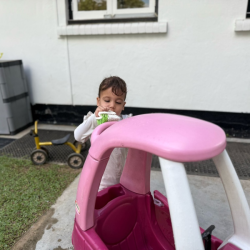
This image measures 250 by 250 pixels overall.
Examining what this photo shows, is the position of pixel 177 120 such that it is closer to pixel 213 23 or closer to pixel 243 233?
pixel 243 233

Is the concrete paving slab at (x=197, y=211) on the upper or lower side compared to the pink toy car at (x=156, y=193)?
lower

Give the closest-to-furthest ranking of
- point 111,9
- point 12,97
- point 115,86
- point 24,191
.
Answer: point 115,86, point 24,191, point 111,9, point 12,97

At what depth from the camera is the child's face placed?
165 centimetres

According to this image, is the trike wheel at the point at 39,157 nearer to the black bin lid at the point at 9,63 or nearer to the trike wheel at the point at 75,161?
the trike wheel at the point at 75,161

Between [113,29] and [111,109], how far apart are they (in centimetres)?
229

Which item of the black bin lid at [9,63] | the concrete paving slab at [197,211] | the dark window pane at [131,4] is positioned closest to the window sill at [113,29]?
the dark window pane at [131,4]

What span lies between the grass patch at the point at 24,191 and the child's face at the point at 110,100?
1.16m

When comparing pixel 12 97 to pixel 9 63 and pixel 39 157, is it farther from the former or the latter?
pixel 39 157

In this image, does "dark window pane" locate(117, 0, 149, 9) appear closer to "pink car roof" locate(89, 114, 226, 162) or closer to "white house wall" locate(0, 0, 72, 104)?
"white house wall" locate(0, 0, 72, 104)

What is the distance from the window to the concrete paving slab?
244cm

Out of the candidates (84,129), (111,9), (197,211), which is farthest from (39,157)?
(111,9)

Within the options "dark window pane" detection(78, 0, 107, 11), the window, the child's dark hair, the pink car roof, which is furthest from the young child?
"dark window pane" detection(78, 0, 107, 11)

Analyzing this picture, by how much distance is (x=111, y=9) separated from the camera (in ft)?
12.0

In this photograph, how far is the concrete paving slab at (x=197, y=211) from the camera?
180 cm
